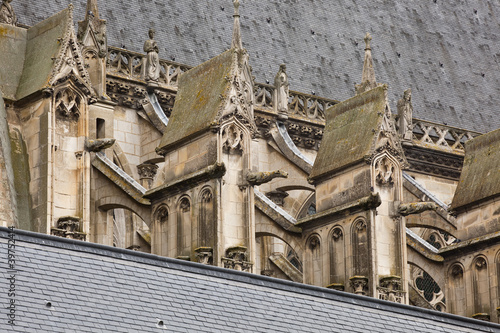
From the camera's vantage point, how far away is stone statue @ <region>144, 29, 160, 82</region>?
29688 mm

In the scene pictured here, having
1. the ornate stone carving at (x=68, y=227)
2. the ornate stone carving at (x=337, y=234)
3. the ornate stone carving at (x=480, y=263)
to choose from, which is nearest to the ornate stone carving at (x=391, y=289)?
the ornate stone carving at (x=337, y=234)

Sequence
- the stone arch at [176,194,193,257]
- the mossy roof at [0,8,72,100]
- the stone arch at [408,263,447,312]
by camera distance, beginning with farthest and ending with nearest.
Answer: the stone arch at [408,263,447,312], the stone arch at [176,194,193,257], the mossy roof at [0,8,72,100]

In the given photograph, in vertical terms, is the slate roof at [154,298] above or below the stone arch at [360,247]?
below

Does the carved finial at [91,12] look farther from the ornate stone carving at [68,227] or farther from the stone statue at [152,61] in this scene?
the ornate stone carving at [68,227]

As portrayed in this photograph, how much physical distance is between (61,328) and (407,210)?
10272mm

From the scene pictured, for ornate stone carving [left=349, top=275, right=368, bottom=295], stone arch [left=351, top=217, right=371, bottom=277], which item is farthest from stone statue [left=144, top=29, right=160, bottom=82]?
ornate stone carving [left=349, top=275, right=368, bottom=295]

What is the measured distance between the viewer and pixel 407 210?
24828 millimetres

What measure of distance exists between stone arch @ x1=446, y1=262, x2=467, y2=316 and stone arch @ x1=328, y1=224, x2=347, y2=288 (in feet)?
9.35

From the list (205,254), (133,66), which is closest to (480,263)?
(205,254)

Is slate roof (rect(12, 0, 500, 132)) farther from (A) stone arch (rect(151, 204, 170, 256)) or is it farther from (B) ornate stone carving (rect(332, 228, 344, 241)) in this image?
(B) ornate stone carving (rect(332, 228, 344, 241))

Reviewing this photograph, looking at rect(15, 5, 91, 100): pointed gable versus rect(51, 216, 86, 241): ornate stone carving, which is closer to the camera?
rect(51, 216, 86, 241): ornate stone carving

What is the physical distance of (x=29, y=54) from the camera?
23750mm

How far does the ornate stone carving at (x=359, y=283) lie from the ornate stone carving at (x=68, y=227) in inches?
173

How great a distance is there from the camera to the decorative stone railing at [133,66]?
29.5 meters
